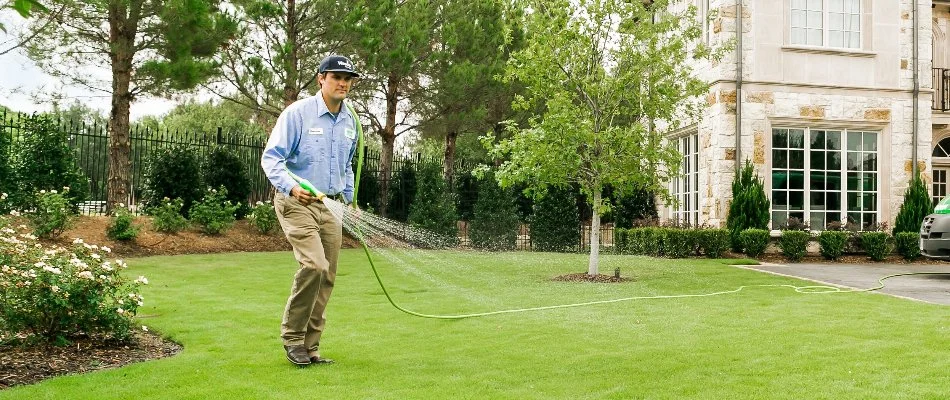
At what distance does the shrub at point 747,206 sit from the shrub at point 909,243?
104 inches

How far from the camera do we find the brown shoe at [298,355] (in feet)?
17.1

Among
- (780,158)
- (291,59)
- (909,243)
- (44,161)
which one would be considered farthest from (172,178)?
(909,243)

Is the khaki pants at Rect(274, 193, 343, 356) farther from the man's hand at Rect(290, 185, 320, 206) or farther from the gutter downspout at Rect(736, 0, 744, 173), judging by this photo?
the gutter downspout at Rect(736, 0, 744, 173)

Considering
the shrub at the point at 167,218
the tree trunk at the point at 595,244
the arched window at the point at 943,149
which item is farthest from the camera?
the arched window at the point at 943,149

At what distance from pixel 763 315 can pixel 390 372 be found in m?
3.93

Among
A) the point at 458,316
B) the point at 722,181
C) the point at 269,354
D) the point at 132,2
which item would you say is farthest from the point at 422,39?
the point at 269,354

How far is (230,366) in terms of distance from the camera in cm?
529

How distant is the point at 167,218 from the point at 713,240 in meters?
10.1

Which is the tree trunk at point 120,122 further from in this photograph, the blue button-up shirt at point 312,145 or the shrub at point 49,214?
the blue button-up shirt at point 312,145

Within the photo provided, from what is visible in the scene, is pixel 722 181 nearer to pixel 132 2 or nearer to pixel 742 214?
pixel 742 214

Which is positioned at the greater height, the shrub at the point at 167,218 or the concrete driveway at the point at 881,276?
the shrub at the point at 167,218

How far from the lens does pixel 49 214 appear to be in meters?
13.6

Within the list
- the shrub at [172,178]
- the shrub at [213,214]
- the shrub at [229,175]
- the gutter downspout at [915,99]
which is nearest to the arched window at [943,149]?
the gutter downspout at [915,99]

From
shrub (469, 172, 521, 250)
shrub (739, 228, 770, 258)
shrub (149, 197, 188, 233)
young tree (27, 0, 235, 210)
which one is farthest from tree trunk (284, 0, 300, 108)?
shrub (739, 228, 770, 258)
